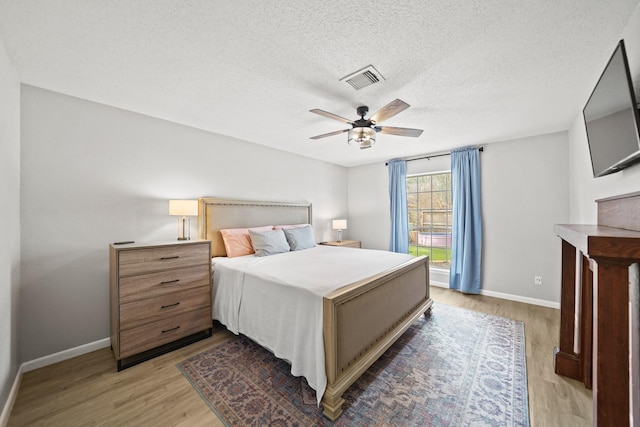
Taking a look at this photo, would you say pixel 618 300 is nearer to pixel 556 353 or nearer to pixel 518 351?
pixel 556 353

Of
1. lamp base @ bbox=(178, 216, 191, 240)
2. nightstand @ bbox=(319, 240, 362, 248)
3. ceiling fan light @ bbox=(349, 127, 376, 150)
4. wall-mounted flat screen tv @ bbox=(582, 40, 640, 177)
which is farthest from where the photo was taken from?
nightstand @ bbox=(319, 240, 362, 248)

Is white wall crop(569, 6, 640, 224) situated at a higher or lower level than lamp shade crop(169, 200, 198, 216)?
higher

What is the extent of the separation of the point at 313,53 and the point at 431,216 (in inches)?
155

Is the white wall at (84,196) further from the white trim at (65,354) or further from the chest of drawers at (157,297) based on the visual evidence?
the chest of drawers at (157,297)

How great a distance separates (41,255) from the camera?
2197mm

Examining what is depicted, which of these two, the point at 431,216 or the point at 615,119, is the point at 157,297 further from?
the point at 431,216

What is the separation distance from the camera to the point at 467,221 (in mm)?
4035

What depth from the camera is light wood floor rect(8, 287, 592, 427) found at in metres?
1.62

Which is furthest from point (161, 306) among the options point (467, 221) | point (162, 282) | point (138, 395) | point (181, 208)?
point (467, 221)

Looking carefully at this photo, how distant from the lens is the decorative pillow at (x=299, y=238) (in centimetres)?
376

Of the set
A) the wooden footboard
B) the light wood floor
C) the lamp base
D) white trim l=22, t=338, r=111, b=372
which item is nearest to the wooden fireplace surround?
the light wood floor

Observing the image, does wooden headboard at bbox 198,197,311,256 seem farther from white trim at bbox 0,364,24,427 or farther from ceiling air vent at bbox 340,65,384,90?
ceiling air vent at bbox 340,65,384,90

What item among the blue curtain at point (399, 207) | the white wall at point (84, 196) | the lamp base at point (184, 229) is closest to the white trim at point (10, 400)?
the white wall at point (84, 196)

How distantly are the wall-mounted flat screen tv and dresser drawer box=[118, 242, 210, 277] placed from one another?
10.7ft
